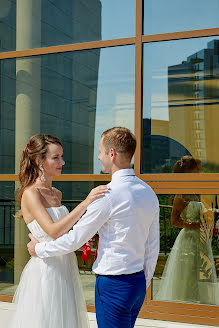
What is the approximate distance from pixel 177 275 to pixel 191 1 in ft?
7.86

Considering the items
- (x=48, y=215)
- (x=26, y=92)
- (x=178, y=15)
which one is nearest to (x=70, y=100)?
(x=26, y=92)

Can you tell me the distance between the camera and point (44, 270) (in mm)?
2891

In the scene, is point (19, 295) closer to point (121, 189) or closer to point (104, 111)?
point (121, 189)

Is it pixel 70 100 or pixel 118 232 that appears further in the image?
pixel 70 100

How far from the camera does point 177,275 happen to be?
425 cm

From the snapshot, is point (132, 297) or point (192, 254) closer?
point (132, 297)

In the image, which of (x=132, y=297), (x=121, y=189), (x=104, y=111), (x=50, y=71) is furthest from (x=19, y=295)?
(x=50, y=71)

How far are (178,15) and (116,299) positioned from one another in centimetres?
282

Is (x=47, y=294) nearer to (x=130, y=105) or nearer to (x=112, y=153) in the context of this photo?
(x=112, y=153)

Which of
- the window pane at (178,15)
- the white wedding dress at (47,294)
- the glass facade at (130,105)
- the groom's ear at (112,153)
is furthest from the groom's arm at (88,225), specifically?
the window pane at (178,15)

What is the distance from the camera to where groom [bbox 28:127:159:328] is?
7.66 ft

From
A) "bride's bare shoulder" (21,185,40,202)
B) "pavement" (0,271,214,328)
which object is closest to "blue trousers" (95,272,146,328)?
"bride's bare shoulder" (21,185,40,202)

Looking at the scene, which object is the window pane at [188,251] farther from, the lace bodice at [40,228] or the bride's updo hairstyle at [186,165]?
the lace bodice at [40,228]

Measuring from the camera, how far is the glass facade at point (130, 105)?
4156 mm
